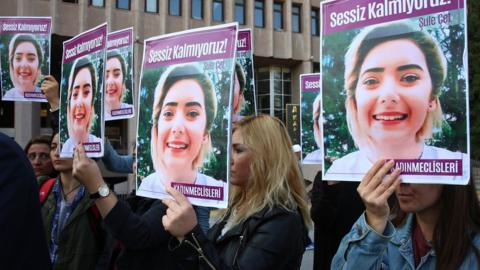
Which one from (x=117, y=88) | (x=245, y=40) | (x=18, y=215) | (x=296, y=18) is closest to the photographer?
(x=18, y=215)

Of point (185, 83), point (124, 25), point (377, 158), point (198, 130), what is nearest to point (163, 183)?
point (198, 130)

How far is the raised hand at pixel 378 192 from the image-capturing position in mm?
1838

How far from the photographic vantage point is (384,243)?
1.88 m

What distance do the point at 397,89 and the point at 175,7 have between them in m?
30.7

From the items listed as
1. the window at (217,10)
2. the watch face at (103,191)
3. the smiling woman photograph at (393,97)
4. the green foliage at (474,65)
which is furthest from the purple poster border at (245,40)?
the green foliage at (474,65)

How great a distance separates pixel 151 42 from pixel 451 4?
153cm

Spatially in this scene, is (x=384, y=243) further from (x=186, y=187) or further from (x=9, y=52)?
(x=9, y=52)

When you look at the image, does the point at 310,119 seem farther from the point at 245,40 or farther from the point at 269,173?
the point at 269,173

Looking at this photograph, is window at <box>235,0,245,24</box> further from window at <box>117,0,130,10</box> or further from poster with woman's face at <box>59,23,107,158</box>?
poster with woman's face at <box>59,23,107,158</box>

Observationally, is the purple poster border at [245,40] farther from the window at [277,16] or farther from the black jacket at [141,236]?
the window at [277,16]

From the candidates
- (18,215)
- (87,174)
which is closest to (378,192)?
(18,215)

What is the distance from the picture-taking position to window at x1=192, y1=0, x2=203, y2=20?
32.2 meters

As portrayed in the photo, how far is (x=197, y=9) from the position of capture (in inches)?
1273

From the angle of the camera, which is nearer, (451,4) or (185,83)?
(451,4)
